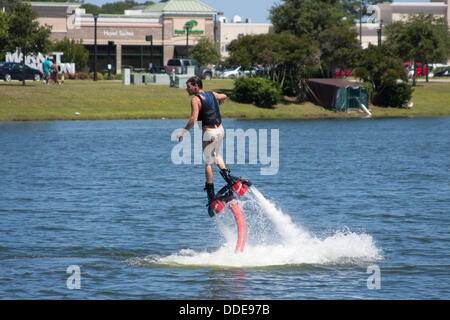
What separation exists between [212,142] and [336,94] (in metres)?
53.4

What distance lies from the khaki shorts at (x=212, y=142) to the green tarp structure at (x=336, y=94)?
173 ft

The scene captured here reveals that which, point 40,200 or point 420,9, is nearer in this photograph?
point 40,200

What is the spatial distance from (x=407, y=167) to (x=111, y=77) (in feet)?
194

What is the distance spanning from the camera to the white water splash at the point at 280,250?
1552 centimetres

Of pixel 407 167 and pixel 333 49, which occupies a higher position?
pixel 333 49

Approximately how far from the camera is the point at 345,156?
125ft

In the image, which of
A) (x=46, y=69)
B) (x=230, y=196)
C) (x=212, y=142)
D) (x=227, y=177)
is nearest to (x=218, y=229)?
(x=230, y=196)

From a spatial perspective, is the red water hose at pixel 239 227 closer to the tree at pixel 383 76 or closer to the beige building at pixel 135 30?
the tree at pixel 383 76

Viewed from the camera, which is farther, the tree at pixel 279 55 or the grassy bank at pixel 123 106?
the tree at pixel 279 55

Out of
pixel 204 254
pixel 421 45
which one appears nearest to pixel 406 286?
pixel 204 254

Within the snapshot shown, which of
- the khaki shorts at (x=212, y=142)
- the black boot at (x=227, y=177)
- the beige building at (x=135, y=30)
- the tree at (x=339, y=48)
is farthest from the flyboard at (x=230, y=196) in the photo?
the beige building at (x=135, y=30)

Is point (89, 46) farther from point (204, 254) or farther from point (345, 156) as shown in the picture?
point (204, 254)
